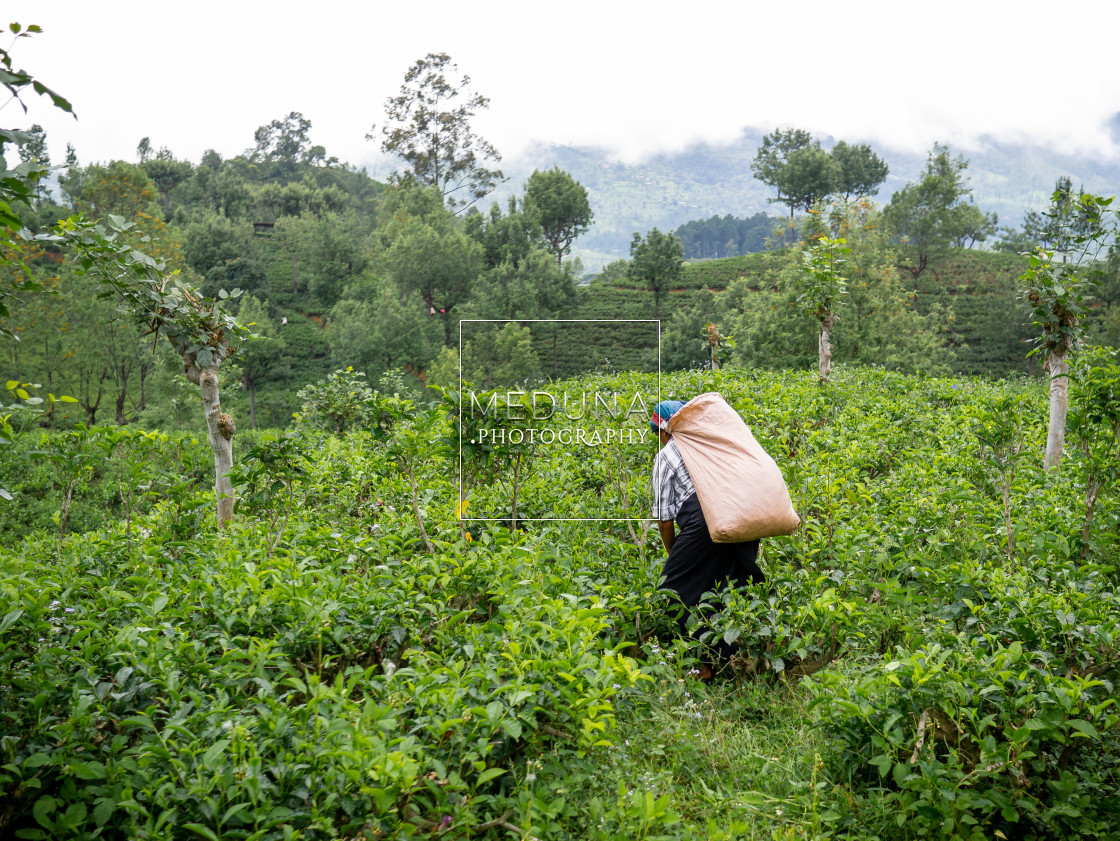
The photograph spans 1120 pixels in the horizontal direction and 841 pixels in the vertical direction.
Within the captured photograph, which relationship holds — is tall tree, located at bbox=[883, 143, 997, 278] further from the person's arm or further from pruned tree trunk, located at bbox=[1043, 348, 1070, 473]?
the person's arm

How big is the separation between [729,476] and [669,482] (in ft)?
1.34

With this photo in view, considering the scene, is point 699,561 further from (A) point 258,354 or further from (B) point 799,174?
(B) point 799,174

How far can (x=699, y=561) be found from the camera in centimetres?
374

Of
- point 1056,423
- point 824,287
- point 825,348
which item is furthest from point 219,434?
point 824,287

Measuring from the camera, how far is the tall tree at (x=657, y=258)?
41719 mm

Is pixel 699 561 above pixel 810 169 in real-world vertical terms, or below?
below

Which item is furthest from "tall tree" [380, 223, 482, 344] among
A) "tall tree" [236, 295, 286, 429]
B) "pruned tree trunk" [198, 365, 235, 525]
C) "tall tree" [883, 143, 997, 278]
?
"pruned tree trunk" [198, 365, 235, 525]

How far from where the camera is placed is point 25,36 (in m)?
2.26

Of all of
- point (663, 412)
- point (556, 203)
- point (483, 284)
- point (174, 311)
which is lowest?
point (663, 412)

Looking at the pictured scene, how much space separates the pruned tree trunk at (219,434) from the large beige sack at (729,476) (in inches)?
134

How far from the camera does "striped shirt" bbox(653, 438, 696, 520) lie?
12.7ft

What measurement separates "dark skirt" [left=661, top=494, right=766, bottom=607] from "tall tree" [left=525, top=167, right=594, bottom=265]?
45.7m

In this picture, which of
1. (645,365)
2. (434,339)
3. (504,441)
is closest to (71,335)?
(434,339)

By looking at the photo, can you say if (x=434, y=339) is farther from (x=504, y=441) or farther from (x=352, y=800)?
(x=352, y=800)
